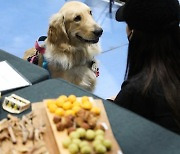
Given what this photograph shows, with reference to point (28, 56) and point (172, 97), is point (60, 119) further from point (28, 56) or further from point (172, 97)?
point (28, 56)

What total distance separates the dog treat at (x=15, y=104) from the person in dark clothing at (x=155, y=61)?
41cm

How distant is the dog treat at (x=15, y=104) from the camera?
1434mm

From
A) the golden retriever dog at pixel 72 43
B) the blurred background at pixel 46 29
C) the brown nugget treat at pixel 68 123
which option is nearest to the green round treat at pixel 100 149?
the brown nugget treat at pixel 68 123

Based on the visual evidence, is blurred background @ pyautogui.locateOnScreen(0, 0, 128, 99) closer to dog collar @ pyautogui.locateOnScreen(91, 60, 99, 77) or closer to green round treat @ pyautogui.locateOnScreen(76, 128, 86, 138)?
dog collar @ pyautogui.locateOnScreen(91, 60, 99, 77)

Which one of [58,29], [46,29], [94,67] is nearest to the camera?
[58,29]

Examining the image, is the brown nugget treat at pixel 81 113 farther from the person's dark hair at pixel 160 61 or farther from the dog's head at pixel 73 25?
the dog's head at pixel 73 25

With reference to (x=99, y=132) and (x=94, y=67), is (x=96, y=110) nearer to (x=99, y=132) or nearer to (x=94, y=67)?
(x=99, y=132)

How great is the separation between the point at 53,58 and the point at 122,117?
1.12m

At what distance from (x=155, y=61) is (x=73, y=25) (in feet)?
3.67

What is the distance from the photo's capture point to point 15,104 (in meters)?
1.45

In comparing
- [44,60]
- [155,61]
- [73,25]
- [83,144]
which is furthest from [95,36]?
[83,144]

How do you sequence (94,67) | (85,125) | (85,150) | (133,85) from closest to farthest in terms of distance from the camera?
(85,150) → (85,125) → (133,85) → (94,67)

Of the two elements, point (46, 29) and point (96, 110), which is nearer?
point (96, 110)

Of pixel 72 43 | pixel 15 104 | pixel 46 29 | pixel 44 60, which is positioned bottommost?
pixel 46 29
